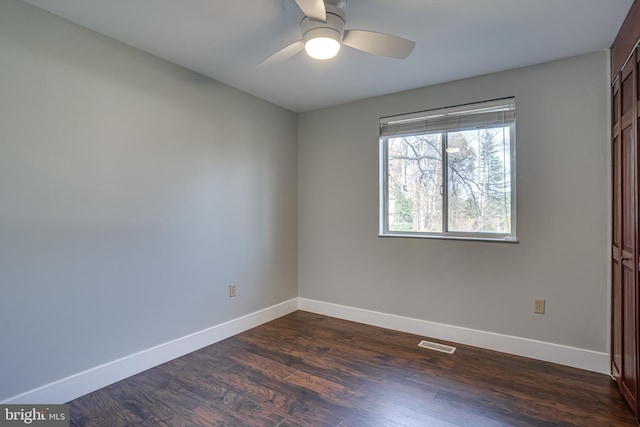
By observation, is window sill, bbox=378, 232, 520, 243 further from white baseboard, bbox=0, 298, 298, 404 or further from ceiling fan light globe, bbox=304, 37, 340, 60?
ceiling fan light globe, bbox=304, 37, 340, 60

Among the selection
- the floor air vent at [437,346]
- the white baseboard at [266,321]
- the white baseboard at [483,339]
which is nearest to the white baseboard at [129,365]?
the white baseboard at [266,321]

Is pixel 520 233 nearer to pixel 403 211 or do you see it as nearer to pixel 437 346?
pixel 403 211

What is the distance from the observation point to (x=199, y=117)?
2.77m

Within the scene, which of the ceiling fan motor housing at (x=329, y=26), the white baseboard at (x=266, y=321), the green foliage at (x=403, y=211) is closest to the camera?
the ceiling fan motor housing at (x=329, y=26)

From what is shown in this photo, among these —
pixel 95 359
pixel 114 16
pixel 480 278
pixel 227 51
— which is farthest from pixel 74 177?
pixel 480 278

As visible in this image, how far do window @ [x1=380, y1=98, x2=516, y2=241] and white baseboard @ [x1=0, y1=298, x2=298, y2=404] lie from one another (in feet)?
5.77

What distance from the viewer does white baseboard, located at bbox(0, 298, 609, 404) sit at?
1.97 metres

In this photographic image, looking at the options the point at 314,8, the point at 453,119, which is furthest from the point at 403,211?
the point at 314,8

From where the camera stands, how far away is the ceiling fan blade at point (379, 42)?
175 cm

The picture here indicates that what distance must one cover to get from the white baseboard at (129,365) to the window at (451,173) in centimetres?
176

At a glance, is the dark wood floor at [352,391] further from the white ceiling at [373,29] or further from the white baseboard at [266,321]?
the white ceiling at [373,29]

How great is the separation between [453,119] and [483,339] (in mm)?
1949

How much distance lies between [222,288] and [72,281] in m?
1.19

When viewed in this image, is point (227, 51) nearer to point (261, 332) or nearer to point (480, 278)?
point (261, 332)
